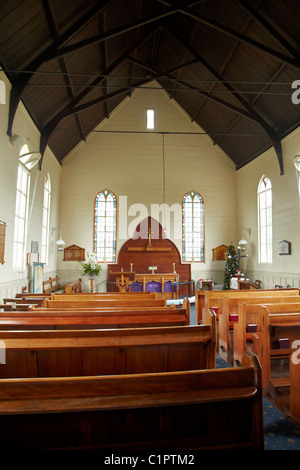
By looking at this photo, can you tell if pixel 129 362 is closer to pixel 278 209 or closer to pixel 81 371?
pixel 81 371

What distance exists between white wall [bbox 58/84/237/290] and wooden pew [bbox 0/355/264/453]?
35.4ft

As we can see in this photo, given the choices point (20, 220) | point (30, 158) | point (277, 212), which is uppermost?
point (30, 158)

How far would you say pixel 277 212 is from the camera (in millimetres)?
9914

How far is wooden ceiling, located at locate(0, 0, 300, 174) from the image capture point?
6.65 m

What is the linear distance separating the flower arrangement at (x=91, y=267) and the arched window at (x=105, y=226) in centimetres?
76

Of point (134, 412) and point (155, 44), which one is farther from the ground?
point (155, 44)

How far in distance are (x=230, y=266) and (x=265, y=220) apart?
6.88ft

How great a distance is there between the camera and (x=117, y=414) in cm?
149

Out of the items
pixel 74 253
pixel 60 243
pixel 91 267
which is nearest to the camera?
pixel 60 243

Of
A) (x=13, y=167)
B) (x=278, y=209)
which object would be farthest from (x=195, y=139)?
(x=13, y=167)

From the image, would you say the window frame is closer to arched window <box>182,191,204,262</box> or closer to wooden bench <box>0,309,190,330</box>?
wooden bench <box>0,309,190,330</box>

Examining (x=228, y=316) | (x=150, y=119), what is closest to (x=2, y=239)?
(x=228, y=316)

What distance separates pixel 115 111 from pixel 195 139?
11.3ft

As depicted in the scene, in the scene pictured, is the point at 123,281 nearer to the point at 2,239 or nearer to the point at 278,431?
the point at 2,239
